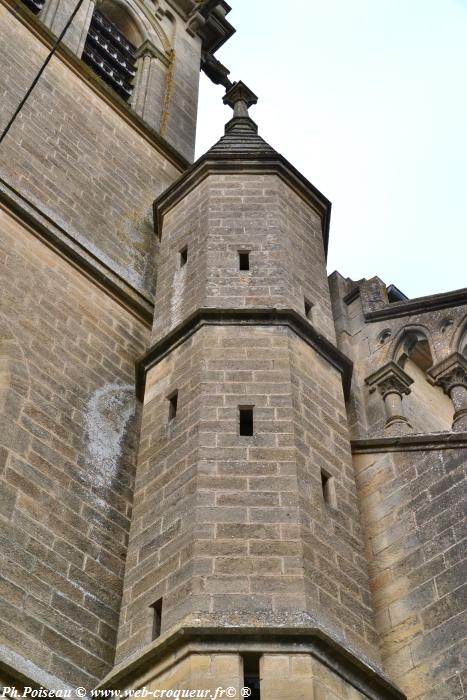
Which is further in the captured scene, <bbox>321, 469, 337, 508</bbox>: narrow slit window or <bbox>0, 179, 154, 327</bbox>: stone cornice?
<bbox>0, 179, 154, 327</bbox>: stone cornice

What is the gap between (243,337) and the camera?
10.3 m

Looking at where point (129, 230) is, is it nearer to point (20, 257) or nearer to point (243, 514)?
point (20, 257)

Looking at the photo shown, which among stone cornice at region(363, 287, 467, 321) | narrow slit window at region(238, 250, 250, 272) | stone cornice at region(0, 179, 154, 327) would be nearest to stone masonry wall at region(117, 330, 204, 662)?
narrow slit window at region(238, 250, 250, 272)

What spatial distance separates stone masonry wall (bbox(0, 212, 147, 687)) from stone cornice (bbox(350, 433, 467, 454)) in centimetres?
210

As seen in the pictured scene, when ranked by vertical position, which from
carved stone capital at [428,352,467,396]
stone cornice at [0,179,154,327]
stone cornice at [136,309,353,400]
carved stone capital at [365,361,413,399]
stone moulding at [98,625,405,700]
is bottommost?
stone moulding at [98,625,405,700]

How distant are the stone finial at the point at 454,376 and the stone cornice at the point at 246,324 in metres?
1.26

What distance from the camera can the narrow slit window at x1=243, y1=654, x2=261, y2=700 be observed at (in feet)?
23.5

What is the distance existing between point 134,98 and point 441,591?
11.9 meters

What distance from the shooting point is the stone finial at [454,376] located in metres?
11.3

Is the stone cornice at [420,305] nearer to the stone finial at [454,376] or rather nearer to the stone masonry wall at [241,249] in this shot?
the stone finial at [454,376]

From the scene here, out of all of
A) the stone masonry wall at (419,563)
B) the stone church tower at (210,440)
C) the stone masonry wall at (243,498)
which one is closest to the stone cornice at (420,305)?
the stone church tower at (210,440)

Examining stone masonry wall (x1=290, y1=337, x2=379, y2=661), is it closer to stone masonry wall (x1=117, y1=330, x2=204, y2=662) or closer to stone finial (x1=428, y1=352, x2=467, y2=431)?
stone masonry wall (x1=117, y1=330, x2=204, y2=662)

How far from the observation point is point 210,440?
9.05 metres

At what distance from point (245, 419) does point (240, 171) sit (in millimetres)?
4600
